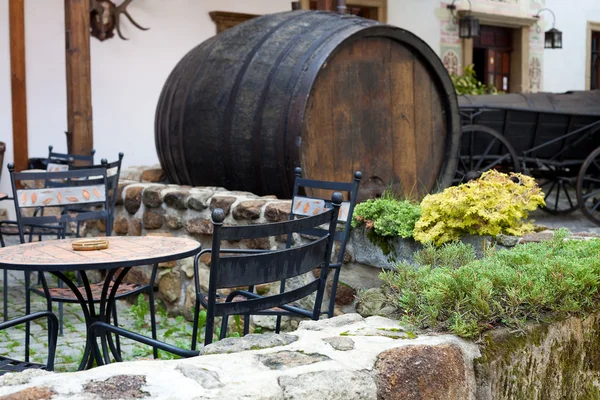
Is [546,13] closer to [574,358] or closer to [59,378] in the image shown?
[574,358]

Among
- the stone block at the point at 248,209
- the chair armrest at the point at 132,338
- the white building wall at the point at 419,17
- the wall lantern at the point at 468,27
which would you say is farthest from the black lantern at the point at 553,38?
the chair armrest at the point at 132,338

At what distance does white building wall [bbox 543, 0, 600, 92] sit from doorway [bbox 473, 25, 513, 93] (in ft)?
2.02

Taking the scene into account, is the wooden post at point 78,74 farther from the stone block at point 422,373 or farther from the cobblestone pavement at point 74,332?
the stone block at point 422,373

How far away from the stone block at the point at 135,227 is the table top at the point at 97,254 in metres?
1.97

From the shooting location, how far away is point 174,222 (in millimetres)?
4746

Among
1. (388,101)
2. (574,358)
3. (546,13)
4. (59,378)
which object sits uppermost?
(546,13)

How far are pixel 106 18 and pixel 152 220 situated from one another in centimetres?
428

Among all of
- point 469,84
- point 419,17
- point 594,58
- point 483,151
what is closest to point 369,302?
point 483,151

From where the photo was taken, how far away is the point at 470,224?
320 centimetres

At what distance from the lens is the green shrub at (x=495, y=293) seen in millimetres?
2139

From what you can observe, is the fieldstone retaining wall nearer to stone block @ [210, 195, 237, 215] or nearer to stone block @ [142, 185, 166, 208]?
stone block @ [210, 195, 237, 215]

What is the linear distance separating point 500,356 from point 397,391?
14.1 inches

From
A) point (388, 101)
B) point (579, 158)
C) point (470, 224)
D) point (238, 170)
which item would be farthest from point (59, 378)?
point (579, 158)

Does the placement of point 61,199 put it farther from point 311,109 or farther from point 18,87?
point 18,87
